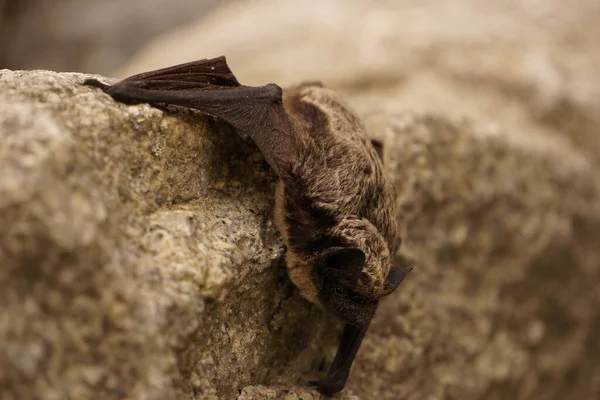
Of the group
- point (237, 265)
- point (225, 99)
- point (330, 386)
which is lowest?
point (330, 386)

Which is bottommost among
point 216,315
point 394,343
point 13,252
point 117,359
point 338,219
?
point 117,359

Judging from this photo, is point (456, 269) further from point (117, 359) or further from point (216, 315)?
point (117, 359)

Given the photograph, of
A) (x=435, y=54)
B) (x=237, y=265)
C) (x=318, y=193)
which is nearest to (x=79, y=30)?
(x=435, y=54)

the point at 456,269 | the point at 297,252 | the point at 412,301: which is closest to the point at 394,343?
the point at 412,301

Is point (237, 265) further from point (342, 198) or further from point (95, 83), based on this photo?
point (95, 83)

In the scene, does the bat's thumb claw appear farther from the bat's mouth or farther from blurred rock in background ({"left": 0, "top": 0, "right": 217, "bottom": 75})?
blurred rock in background ({"left": 0, "top": 0, "right": 217, "bottom": 75})

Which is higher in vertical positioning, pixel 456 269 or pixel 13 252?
pixel 456 269

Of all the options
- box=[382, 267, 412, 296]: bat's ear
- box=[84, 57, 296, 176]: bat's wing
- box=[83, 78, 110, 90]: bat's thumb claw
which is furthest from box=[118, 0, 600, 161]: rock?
box=[83, 78, 110, 90]: bat's thumb claw
